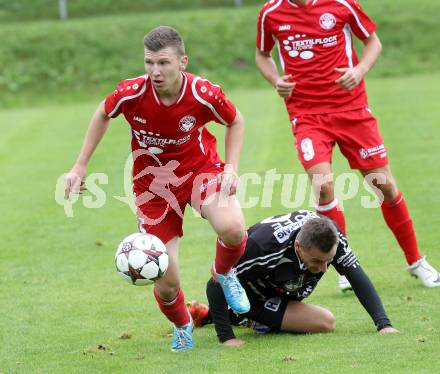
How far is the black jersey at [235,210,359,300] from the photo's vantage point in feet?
21.2

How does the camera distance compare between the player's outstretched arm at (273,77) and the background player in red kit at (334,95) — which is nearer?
the player's outstretched arm at (273,77)

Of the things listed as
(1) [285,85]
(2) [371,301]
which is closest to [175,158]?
(1) [285,85]

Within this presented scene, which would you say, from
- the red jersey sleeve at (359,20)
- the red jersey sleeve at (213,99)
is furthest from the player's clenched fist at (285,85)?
the red jersey sleeve at (213,99)

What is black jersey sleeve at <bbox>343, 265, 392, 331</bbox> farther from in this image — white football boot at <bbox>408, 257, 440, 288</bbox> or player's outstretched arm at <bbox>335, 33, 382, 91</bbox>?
player's outstretched arm at <bbox>335, 33, 382, 91</bbox>

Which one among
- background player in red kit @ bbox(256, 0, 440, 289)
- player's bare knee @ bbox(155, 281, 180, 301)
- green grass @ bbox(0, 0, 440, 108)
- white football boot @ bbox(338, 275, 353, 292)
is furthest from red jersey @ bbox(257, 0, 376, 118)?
green grass @ bbox(0, 0, 440, 108)

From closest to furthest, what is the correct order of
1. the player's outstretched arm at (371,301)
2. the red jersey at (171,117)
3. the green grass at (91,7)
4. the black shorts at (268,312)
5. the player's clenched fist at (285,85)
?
the player's outstretched arm at (371,301) → the red jersey at (171,117) → the black shorts at (268,312) → the player's clenched fist at (285,85) → the green grass at (91,7)

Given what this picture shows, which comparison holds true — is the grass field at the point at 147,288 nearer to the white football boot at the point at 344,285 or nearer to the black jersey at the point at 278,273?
the white football boot at the point at 344,285

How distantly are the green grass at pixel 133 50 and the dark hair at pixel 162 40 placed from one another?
17248 millimetres

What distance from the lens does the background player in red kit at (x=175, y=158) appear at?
6.25 m

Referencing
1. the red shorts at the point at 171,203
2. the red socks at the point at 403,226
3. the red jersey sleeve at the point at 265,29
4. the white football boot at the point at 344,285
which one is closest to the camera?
the red shorts at the point at 171,203

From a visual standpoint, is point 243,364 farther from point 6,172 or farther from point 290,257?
point 6,172

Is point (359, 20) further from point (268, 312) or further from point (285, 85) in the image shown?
point (268, 312)

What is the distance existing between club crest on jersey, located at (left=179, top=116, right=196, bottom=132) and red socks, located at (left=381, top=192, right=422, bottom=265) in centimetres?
211

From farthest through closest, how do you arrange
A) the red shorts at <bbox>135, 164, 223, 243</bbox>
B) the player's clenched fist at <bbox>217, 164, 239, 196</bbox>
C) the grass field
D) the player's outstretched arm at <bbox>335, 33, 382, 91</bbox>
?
the player's outstretched arm at <bbox>335, 33, 382, 91</bbox>
the red shorts at <bbox>135, 164, 223, 243</bbox>
the player's clenched fist at <bbox>217, 164, 239, 196</bbox>
the grass field
